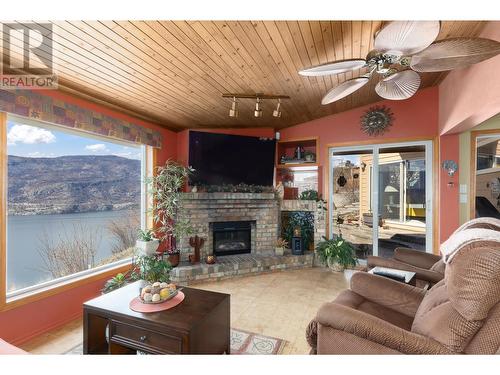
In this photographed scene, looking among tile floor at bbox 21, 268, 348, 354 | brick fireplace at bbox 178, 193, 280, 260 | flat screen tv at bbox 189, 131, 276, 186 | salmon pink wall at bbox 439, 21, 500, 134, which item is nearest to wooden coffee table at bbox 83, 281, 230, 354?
tile floor at bbox 21, 268, 348, 354

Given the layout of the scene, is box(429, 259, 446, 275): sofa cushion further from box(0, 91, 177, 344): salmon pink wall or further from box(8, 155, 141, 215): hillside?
box(8, 155, 141, 215): hillside

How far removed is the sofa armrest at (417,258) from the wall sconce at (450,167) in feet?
4.81

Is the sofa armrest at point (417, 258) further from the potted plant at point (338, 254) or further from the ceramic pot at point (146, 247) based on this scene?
the ceramic pot at point (146, 247)

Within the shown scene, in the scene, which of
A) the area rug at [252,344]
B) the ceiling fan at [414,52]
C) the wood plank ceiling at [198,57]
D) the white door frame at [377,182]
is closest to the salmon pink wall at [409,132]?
the white door frame at [377,182]

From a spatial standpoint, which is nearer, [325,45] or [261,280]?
[325,45]

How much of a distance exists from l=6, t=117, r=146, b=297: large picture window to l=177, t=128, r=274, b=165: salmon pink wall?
2.19ft

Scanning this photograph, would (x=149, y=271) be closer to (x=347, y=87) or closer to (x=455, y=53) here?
(x=347, y=87)

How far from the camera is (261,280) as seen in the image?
3639 millimetres

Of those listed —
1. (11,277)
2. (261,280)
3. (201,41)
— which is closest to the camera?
(201,41)

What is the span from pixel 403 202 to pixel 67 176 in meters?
4.60

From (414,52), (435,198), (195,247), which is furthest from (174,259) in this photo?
(435,198)
